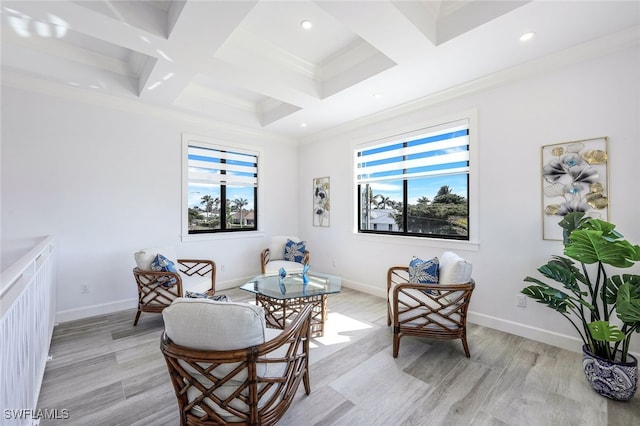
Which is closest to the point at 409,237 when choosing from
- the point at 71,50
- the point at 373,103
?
the point at 373,103

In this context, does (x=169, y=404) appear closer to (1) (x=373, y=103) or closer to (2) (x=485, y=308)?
(2) (x=485, y=308)

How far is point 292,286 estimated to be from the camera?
2.99 m

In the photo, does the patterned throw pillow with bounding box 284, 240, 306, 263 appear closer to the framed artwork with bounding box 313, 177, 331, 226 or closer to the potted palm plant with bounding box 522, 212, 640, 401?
the framed artwork with bounding box 313, 177, 331, 226

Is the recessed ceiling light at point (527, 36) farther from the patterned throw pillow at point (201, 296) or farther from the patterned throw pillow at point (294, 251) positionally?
the patterned throw pillow at point (294, 251)

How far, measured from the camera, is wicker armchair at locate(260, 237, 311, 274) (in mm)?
4180

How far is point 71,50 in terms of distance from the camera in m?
3.00

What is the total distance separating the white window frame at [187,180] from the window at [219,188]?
16 millimetres

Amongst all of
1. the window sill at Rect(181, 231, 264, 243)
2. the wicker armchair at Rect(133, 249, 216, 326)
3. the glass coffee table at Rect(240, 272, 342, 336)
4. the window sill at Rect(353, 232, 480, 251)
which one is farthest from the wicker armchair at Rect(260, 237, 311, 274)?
the wicker armchair at Rect(133, 249, 216, 326)

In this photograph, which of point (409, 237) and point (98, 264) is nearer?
point (98, 264)

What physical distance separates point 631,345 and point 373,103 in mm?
3620

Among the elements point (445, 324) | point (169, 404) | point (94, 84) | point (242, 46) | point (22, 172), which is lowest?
point (169, 404)

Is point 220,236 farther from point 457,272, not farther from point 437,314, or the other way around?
point 457,272

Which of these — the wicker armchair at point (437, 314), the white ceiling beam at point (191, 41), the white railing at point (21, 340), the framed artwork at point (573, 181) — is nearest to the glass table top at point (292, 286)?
the wicker armchair at point (437, 314)

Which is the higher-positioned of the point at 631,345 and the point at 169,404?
the point at 631,345
